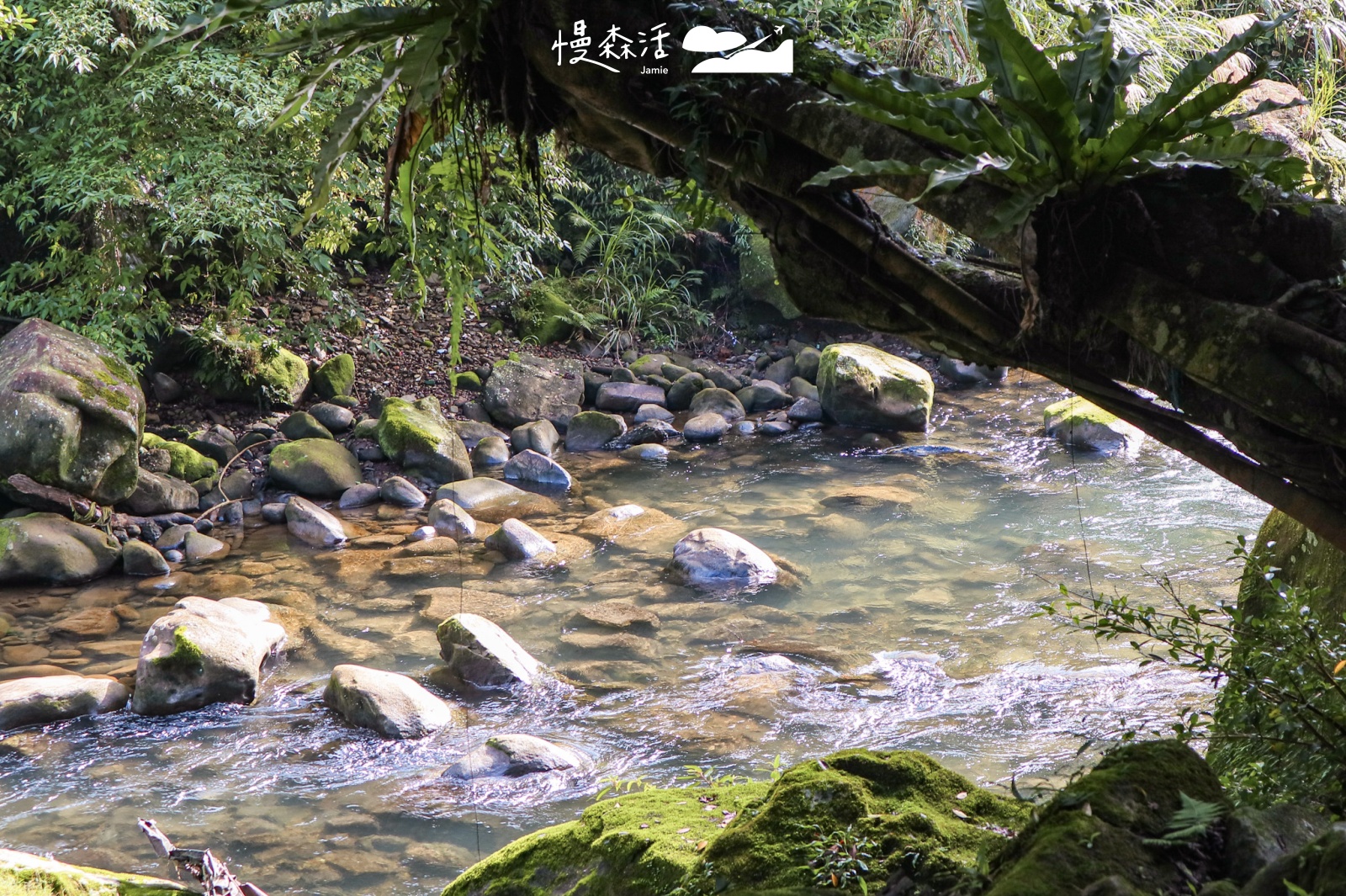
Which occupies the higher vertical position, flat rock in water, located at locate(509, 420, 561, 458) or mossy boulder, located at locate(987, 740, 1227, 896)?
mossy boulder, located at locate(987, 740, 1227, 896)

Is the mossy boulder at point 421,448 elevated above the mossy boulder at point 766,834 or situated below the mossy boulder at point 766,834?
below

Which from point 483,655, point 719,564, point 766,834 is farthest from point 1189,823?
point 719,564

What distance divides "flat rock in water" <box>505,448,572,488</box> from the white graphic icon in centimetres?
730

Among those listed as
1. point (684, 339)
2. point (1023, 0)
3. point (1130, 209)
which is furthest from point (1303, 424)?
point (684, 339)

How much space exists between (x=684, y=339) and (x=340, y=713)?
9029 millimetres

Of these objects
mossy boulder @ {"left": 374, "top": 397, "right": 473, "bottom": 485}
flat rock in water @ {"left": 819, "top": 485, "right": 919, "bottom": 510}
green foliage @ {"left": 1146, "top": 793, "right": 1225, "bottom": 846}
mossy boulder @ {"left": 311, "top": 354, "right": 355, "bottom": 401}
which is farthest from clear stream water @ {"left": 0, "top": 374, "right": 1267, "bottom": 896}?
mossy boulder @ {"left": 311, "top": 354, "right": 355, "bottom": 401}

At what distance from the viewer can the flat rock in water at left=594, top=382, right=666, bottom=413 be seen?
38.1 feet

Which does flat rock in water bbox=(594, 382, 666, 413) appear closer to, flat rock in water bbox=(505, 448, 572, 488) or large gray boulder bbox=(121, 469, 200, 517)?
flat rock in water bbox=(505, 448, 572, 488)

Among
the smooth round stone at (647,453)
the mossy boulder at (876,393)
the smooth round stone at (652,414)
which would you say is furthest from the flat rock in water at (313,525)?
the mossy boulder at (876,393)

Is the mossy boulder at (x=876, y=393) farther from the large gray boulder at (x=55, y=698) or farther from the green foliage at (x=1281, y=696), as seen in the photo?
the green foliage at (x=1281, y=696)

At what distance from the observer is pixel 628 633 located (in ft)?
21.2

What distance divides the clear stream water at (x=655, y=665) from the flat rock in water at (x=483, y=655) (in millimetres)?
168

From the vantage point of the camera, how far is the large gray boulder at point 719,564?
7.12m

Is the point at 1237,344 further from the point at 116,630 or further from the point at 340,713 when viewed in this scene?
the point at 116,630
